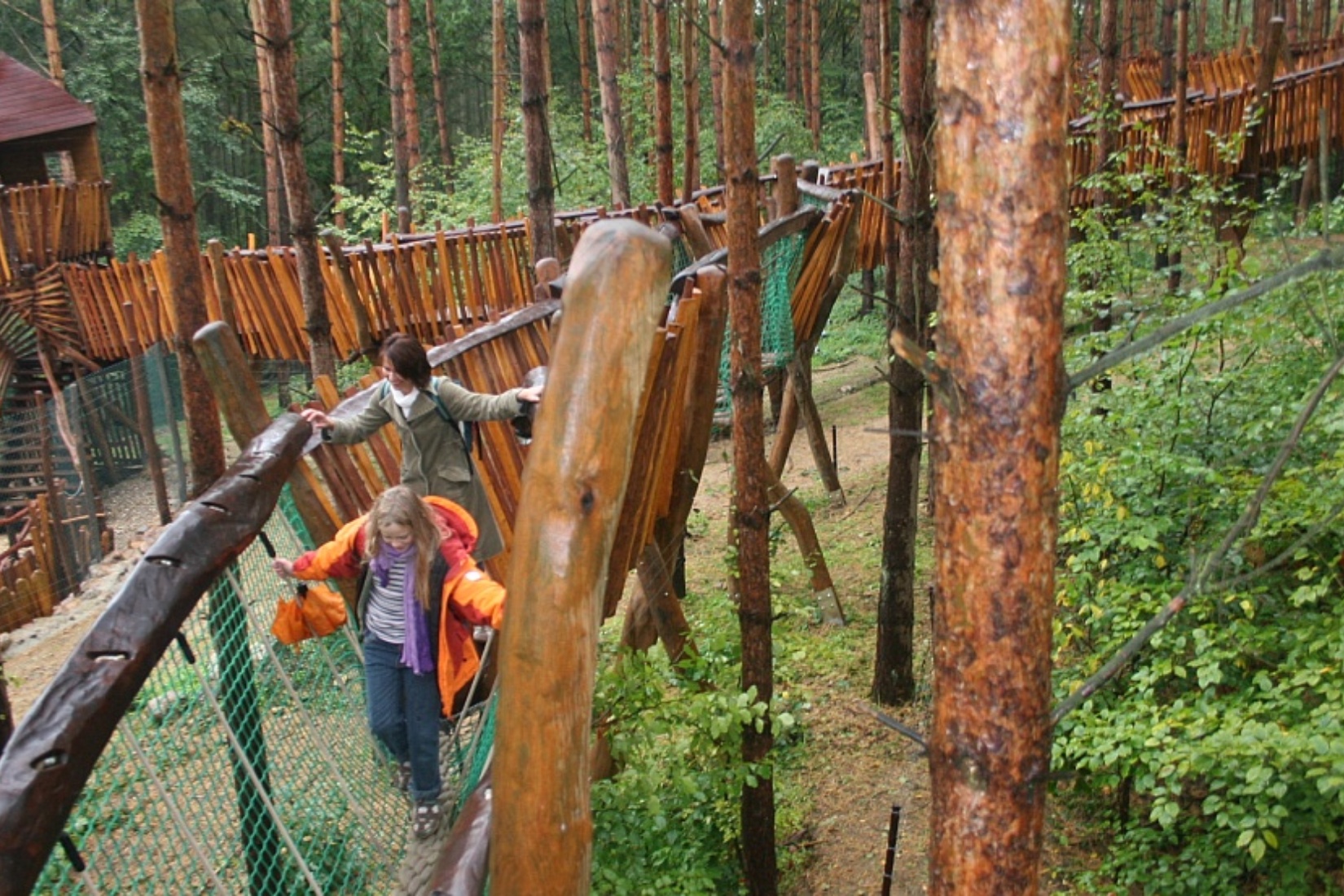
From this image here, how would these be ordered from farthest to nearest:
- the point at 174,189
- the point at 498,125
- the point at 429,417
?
the point at 498,125 → the point at 174,189 → the point at 429,417

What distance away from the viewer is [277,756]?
3.68 meters

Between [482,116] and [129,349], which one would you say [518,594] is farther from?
[482,116]

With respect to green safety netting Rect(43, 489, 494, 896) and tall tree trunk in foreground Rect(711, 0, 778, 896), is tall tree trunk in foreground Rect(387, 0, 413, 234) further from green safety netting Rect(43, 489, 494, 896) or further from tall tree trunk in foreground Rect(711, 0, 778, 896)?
green safety netting Rect(43, 489, 494, 896)

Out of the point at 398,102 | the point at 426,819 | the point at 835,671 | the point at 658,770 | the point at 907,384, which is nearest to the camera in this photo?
the point at 426,819

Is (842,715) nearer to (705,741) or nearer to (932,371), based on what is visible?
(705,741)

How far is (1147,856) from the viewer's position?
5.05 m

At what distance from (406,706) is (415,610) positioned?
0.35 meters

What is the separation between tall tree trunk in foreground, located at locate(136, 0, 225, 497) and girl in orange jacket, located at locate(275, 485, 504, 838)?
3.40 ft

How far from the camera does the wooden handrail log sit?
1820 mm

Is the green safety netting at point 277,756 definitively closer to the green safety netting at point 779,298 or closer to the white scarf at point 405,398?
the white scarf at point 405,398

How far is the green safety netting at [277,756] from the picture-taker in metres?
2.93

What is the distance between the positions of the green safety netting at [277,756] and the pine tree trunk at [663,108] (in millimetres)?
8075

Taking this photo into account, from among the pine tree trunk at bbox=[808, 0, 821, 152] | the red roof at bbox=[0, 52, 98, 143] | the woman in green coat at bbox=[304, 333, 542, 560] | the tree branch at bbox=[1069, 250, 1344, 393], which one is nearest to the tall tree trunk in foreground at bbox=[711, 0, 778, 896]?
the woman in green coat at bbox=[304, 333, 542, 560]

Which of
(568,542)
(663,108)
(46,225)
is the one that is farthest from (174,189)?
(46,225)
